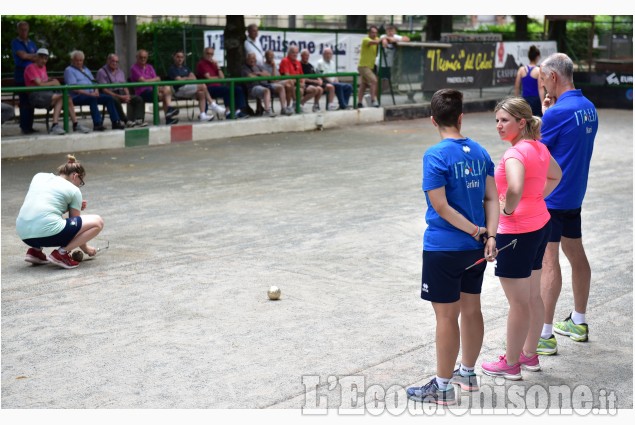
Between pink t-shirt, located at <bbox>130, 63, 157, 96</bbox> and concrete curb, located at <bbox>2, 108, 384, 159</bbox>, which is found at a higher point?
pink t-shirt, located at <bbox>130, 63, 157, 96</bbox>

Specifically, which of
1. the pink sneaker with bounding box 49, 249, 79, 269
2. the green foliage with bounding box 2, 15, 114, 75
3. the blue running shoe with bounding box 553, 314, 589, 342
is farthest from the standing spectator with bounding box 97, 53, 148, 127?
the blue running shoe with bounding box 553, 314, 589, 342

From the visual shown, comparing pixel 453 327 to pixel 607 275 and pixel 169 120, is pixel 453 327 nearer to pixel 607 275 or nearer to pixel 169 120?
pixel 607 275

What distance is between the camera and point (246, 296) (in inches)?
293

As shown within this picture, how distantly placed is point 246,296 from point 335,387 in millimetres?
2163

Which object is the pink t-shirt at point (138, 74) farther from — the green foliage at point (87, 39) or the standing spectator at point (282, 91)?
the green foliage at point (87, 39)

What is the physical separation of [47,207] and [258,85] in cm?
1063

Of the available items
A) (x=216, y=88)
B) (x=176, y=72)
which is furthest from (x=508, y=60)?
(x=176, y=72)

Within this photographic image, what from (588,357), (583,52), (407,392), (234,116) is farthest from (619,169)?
(583,52)

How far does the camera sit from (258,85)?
18.5 meters

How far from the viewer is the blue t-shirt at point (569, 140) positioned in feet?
19.5

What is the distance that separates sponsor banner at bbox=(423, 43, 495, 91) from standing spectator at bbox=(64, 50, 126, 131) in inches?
315

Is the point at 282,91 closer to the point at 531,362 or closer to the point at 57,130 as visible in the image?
the point at 57,130

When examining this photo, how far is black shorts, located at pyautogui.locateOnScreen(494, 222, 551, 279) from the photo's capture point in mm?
5391

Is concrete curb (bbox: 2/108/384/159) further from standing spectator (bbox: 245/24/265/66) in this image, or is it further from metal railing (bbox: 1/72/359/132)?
standing spectator (bbox: 245/24/265/66)
